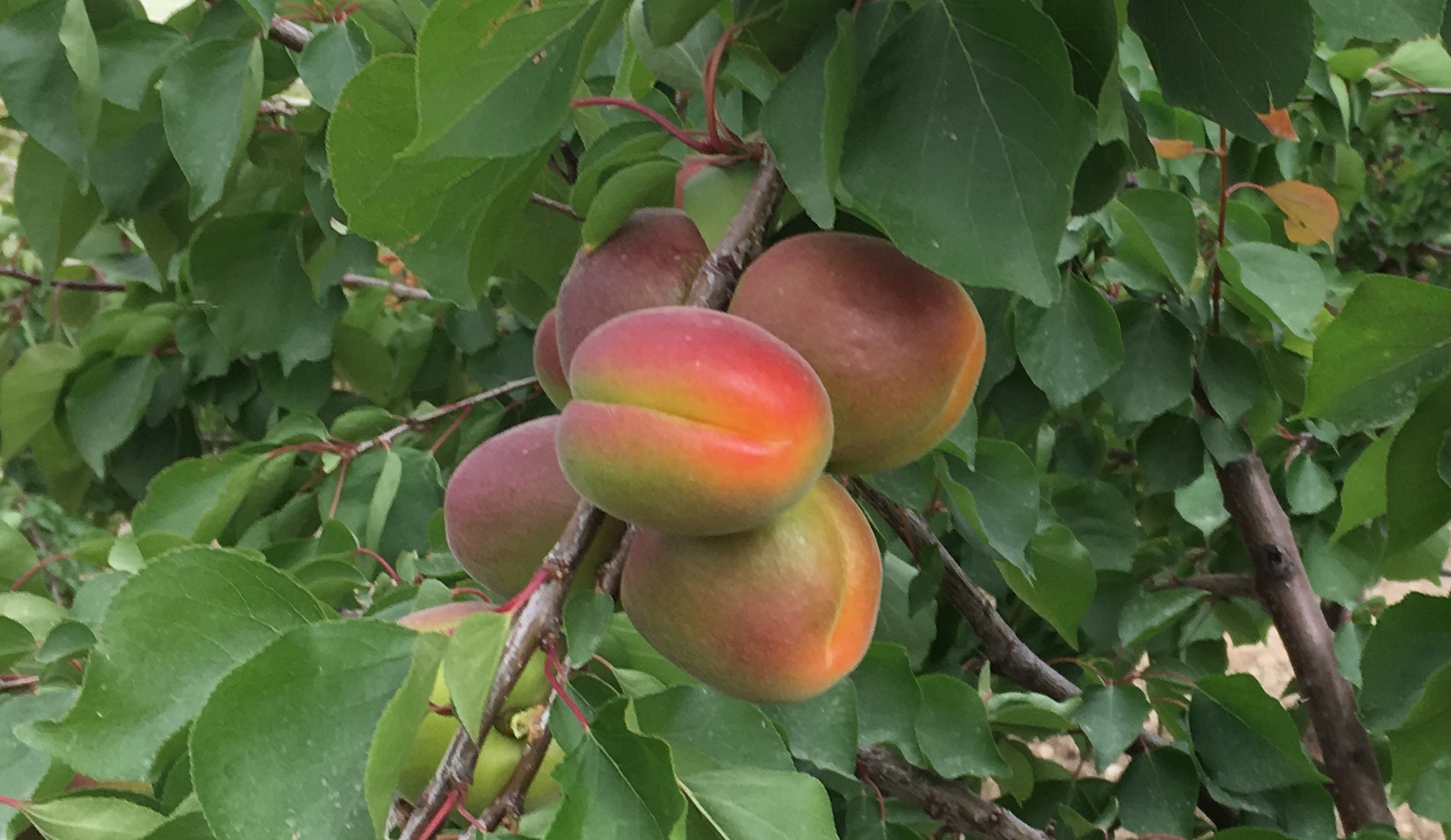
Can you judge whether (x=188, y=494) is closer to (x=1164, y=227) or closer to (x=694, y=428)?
(x=694, y=428)

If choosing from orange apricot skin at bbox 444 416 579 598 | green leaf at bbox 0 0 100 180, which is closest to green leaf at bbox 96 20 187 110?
green leaf at bbox 0 0 100 180

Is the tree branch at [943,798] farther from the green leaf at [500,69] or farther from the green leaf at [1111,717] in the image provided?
the green leaf at [500,69]

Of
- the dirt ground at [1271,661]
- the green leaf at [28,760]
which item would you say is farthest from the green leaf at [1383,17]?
the dirt ground at [1271,661]

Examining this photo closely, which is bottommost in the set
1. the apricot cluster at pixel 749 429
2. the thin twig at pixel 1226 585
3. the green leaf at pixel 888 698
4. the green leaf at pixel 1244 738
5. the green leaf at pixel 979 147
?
the thin twig at pixel 1226 585

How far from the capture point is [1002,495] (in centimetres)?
62

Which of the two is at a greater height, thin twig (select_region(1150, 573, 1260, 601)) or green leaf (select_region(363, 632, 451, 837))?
green leaf (select_region(363, 632, 451, 837))

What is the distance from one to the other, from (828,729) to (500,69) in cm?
38

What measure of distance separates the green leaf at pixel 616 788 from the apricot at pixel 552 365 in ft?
0.53

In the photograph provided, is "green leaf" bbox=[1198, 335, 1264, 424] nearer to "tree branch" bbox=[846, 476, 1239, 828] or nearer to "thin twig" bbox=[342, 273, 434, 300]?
"tree branch" bbox=[846, 476, 1239, 828]

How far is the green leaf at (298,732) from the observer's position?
30cm

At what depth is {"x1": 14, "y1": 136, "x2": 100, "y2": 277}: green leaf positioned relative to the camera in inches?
28.0

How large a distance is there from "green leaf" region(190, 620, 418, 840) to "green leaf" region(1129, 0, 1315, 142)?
0.35 m

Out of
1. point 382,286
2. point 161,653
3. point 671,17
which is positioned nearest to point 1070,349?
Result: point 671,17

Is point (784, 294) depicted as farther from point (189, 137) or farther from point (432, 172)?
point (189, 137)
